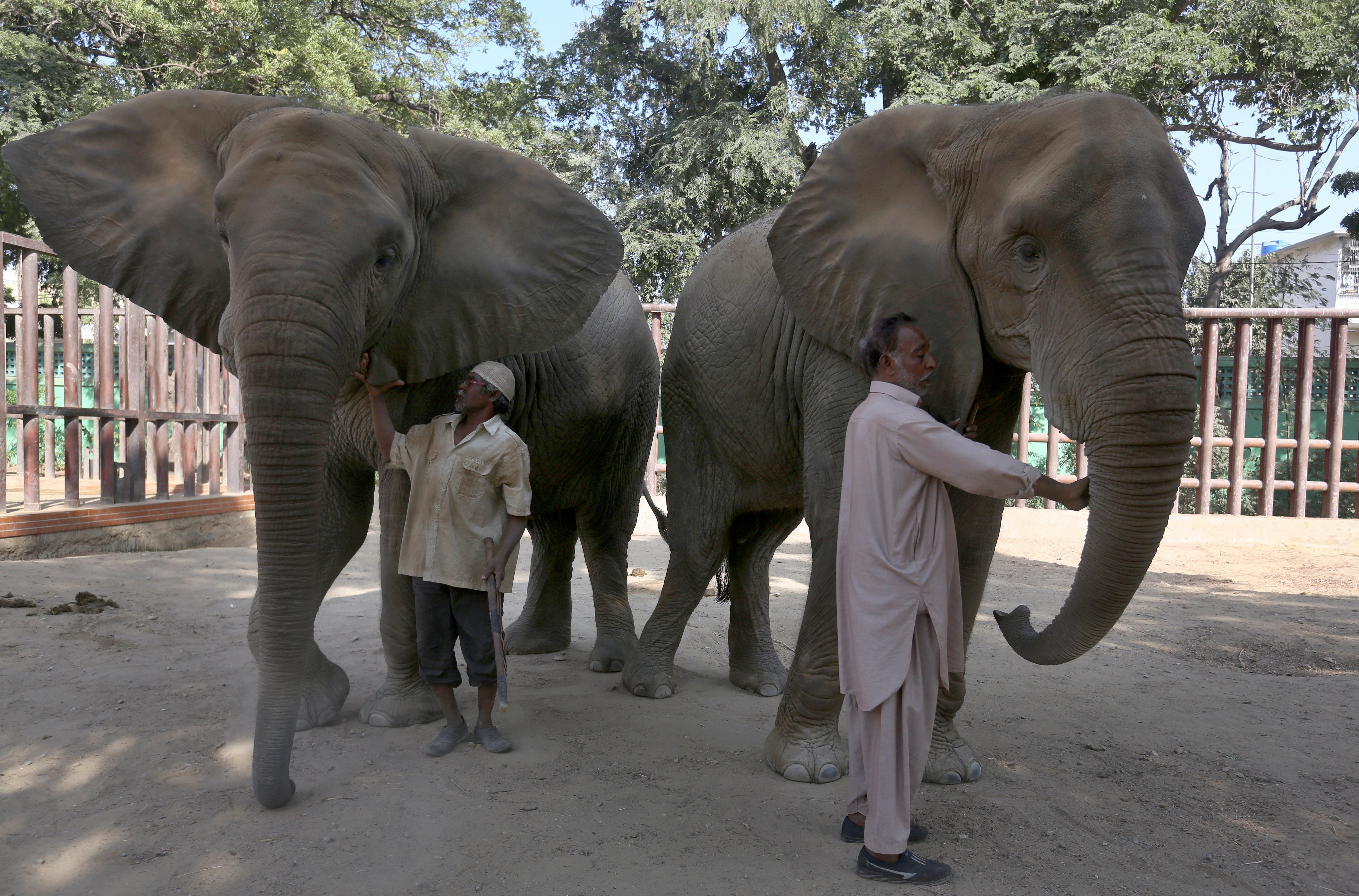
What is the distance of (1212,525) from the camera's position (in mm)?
12172

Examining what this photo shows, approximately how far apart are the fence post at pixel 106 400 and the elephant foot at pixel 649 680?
21.7 feet

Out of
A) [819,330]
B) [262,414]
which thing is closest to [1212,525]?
[819,330]

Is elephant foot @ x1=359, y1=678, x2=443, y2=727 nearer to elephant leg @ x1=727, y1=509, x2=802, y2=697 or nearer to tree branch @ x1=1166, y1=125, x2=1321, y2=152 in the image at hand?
elephant leg @ x1=727, y1=509, x2=802, y2=697

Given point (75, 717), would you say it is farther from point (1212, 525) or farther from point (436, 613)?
point (1212, 525)

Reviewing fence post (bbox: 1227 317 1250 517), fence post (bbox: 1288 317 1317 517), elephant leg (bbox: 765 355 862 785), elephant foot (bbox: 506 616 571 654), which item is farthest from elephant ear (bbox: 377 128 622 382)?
fence post (bbox: 1288 317 1317 517)

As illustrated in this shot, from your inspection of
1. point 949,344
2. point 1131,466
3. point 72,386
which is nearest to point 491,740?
point 949,344

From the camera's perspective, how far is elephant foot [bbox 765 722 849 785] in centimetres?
397

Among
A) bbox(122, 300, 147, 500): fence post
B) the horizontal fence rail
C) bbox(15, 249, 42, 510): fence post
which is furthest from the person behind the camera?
bbox(122, 300, 147, 500): fence post

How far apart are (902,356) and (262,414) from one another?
2.04 m

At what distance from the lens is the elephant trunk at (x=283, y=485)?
3.22 metres

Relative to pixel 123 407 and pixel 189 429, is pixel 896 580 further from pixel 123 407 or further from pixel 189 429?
pixel 189 429

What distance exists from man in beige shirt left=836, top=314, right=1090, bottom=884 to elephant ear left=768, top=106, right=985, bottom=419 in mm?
474

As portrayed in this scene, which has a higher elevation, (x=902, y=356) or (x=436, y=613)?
(x=902, y=356)

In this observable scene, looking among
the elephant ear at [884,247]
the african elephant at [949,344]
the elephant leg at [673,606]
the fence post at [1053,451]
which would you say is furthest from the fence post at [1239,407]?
the elephant ear at [884,247]
